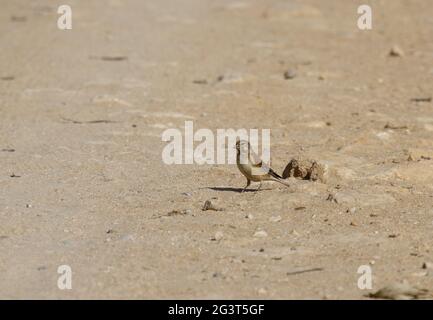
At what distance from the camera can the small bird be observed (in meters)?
7.17

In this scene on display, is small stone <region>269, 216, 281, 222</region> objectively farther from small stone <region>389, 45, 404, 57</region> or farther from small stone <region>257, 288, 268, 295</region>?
small stone <region>389, 45, 404, 57</region>

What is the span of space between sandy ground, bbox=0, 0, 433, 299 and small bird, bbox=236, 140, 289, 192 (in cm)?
12

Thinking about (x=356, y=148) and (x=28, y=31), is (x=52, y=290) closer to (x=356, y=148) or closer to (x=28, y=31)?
(x=356, y=148)

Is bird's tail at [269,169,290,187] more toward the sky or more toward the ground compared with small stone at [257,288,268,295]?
more toward the sky

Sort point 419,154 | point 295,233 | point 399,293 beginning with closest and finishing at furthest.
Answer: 1. point 399,293
2. point 295,233
3. point 419,154

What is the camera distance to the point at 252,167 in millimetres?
7195

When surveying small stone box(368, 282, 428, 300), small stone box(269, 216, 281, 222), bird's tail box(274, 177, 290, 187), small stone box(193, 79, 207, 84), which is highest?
small stone box(193, 79, 207, 84)

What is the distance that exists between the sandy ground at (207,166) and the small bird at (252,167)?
121 mm

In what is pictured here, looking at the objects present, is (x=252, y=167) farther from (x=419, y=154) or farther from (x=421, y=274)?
(x=421, y=274)

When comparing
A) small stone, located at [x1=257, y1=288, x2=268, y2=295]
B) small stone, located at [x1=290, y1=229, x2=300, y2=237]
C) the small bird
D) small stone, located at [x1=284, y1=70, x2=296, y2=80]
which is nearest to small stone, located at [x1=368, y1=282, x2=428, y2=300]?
small stone, located at [x1=257, y1=288, x2=268, y2=295]

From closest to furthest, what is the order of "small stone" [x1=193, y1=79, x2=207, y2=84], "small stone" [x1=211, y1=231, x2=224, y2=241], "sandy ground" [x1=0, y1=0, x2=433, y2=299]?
1. "sandy ground" [x1=0, y1=0, x2=433, y2=299]
2. "small stone" [x1=211, y1=231, x2=224, y2=241]
3. "small stone" [x1=193, y1=79, x2=207, y2=84]

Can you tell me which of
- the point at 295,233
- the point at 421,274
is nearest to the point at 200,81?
the point at 295,233

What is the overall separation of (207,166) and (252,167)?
3.21 feet

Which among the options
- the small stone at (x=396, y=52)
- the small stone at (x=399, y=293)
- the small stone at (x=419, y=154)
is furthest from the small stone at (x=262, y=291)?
the small stone at (x=396, y=52)
